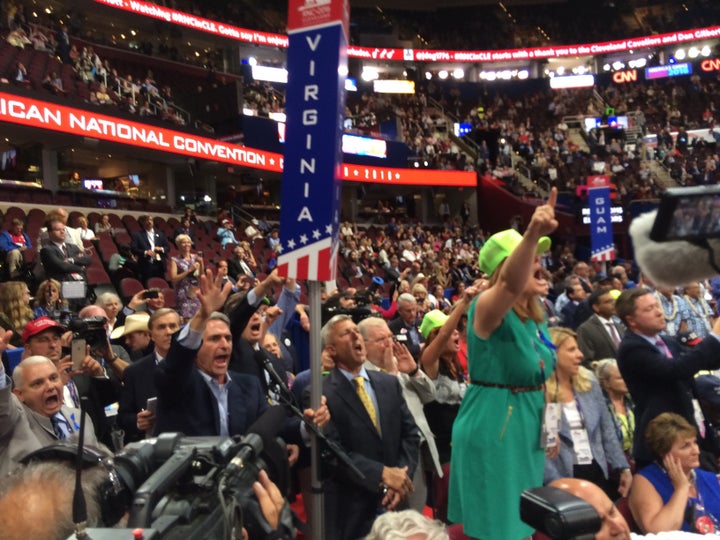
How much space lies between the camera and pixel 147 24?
22.0 metres

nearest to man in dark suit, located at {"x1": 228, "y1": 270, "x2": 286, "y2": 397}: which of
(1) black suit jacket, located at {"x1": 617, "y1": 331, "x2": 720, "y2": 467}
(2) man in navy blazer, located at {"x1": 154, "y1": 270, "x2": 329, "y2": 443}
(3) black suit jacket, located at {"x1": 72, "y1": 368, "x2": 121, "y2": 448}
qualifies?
(2) man in navy blazer, located at {"x1": 154, "y1": 270, "x2": 329, "y2": 443}

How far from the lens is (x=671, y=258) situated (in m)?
1.00

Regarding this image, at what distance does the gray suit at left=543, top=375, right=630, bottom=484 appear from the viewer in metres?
3.29

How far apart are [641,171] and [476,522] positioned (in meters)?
23.1

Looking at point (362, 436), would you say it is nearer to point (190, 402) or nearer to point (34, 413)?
point (190, 402)

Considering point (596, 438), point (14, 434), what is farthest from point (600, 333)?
point (14, 434)

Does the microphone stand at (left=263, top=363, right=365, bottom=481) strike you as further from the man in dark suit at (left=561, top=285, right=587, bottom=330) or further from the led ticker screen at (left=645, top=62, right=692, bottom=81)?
the led ticker screen at (left=645, top=62, right=692, bottom=81)

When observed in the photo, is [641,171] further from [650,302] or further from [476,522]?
[476,522]

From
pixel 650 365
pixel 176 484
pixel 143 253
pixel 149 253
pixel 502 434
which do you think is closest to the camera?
pixel 176 484

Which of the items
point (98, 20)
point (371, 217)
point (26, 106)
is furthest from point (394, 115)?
point (26, 106)

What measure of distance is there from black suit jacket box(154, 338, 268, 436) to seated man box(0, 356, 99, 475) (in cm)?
28

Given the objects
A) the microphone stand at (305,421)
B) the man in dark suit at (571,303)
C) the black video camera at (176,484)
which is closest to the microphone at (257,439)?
the black video camera at (176,484)

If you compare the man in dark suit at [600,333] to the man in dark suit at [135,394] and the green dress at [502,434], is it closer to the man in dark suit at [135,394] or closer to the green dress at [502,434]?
the green dress at [502,434]

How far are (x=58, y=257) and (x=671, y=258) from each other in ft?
19.1
